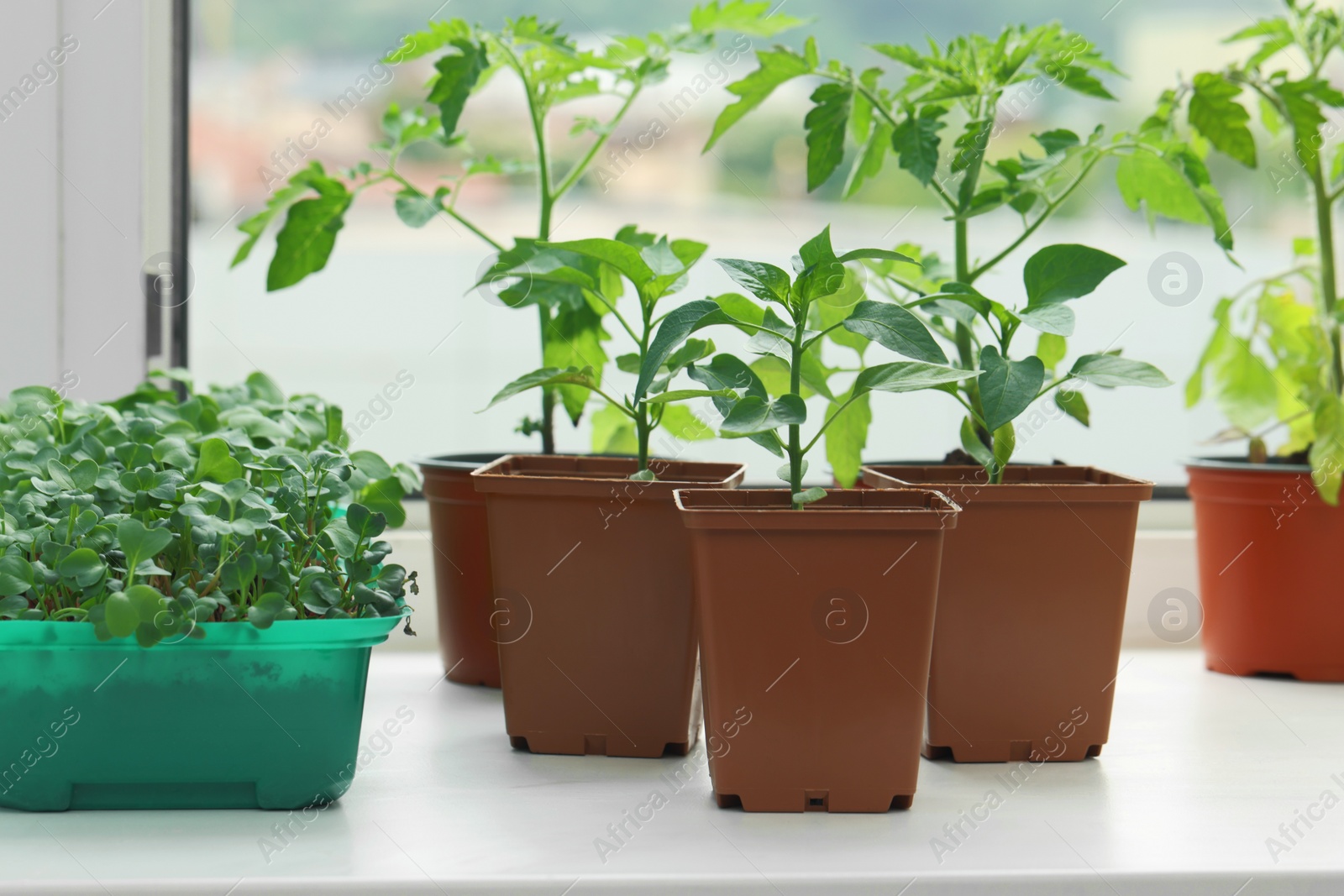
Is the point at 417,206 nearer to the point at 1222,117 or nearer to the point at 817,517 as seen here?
the point at 817,517

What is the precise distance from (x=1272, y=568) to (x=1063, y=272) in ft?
1.65

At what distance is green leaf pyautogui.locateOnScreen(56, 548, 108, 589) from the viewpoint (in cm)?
64

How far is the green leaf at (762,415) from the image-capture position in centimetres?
65

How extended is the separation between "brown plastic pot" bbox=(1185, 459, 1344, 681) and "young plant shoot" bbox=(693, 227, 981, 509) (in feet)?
1.81

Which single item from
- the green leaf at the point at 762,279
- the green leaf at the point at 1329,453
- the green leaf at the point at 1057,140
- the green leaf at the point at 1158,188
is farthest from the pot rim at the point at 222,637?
the green leaf at the point at 1329,453

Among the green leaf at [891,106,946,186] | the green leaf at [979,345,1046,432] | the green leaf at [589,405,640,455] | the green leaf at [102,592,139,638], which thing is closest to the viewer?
the green leaf at [102,592,139,638]

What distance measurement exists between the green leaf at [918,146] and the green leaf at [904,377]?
0.22m

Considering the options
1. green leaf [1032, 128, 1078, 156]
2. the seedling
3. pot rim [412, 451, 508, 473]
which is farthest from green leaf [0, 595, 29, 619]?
green leaf [1032, 128, 1078, 156]

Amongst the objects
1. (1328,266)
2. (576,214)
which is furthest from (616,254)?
(1328,266)

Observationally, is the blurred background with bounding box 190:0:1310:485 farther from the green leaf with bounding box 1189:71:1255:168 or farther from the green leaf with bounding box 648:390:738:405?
the green leaf with bounding box 648:390:738:405

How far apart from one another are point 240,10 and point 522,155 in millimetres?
443

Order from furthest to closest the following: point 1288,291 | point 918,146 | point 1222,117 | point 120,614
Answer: point 1288,291, point 1222,117, point 918,146, point 120,614

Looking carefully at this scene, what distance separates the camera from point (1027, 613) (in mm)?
788

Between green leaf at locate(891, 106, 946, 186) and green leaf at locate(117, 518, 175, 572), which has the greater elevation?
green leaf at locate(891, 106, 946, 186)
